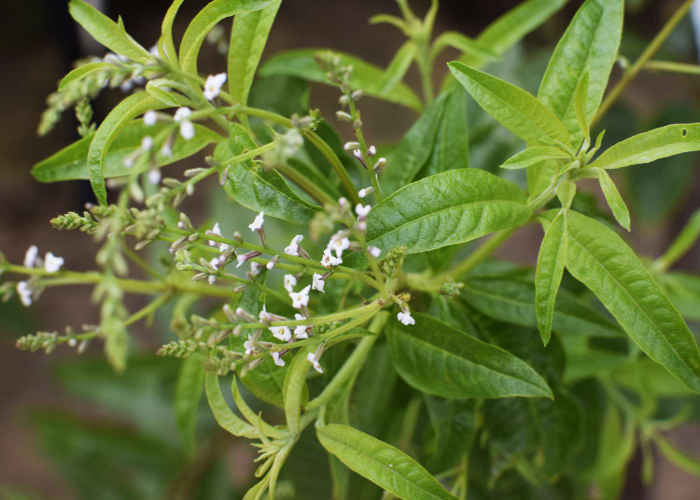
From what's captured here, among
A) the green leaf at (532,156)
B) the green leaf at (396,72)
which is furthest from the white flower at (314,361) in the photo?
the green leaf at (396,72)

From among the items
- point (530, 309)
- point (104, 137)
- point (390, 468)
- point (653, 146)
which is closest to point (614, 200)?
point (653, 146)

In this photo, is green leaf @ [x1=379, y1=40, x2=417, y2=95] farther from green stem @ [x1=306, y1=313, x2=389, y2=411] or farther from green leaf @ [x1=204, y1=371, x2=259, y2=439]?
green leaf @ [x1=204, y1=371, x2=259, y2=439]

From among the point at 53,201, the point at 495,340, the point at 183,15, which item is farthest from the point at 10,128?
the point at 495,340

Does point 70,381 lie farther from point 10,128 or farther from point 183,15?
point 183,15

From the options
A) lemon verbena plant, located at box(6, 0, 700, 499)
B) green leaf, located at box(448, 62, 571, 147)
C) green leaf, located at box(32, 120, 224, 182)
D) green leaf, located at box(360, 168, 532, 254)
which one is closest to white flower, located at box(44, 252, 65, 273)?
lemon verbena plant, located at box(6, 0, 700, 499)

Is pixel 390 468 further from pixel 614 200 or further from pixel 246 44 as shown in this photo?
pixel 246 44
